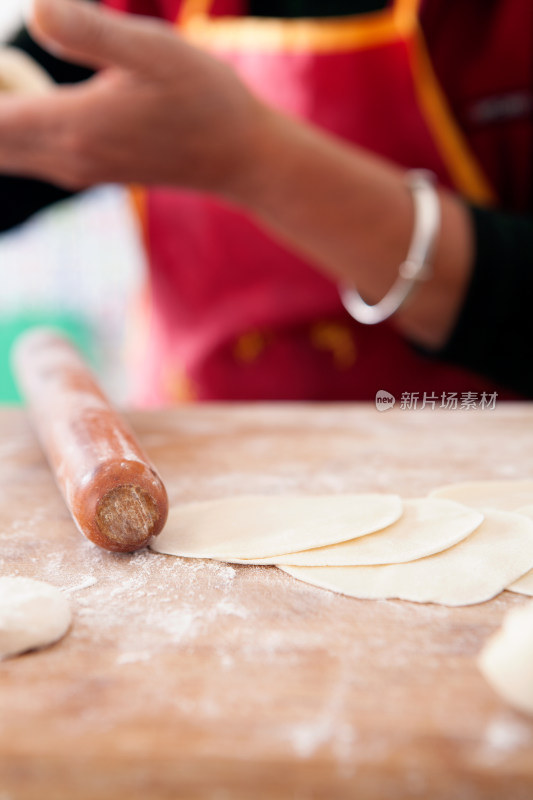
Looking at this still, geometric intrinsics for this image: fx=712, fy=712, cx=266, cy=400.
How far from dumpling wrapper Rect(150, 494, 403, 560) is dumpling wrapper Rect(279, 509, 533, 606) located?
4 centimetres

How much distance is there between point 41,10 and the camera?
785 mm

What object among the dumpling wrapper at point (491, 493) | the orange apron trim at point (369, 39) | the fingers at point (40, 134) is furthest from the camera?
the orange apron trim at point (369, 39)

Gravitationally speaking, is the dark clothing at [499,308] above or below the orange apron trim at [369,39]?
below

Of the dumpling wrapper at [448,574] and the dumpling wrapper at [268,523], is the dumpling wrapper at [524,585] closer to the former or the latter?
the dumpling wrapper at [448,574]

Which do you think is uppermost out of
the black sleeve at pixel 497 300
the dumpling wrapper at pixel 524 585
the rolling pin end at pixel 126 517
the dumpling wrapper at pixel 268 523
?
the black sleeve at pixel 497 300

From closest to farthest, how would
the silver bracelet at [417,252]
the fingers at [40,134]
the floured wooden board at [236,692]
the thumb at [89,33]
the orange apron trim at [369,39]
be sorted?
the floured wooden board at [236,692], the thumb at [89,33], the fingers at [40,134], the silver bracelet at [417,252], the orange apron trim at [369,39]

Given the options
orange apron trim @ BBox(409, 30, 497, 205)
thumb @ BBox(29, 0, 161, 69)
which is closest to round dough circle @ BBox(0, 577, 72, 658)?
thumb @ BBox(29, 0, 161, 69)

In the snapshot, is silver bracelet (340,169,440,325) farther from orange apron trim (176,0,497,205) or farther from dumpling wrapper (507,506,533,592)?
dumpling wrapper (507,506,533,592)

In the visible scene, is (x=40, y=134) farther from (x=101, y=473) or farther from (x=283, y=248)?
(x=101, y=473)

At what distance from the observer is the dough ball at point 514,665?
36 cm

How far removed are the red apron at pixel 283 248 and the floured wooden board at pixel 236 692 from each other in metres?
0.68

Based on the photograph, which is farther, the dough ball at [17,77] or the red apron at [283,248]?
the red apron at [283,248]

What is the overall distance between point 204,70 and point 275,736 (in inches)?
31.7

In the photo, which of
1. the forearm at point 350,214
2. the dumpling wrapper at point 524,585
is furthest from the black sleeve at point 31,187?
the dumpling wrapper at point 524,585
